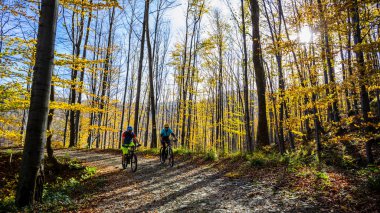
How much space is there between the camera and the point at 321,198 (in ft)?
17.6

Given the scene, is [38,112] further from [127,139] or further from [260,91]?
[260,91]

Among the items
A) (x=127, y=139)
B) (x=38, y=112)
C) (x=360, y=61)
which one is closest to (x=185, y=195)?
(x=38, y=112)

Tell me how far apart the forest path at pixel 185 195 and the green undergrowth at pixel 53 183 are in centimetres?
50

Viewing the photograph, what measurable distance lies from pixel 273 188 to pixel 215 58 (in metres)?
19.8

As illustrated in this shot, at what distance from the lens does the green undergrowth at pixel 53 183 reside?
18.6 ft

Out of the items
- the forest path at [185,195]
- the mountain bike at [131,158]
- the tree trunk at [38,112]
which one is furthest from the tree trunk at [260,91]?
the tree trunk at [38,112]

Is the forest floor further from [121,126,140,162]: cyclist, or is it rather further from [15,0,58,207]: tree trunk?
[121,126,140,162]: cyclist

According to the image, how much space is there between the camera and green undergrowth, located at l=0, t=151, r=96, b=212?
568cm

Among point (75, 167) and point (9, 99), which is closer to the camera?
point (9, 99)

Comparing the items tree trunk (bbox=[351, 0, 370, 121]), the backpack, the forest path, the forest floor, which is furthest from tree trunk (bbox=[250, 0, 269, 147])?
the backpack

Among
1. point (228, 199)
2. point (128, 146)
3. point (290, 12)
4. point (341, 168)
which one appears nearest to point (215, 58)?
point (290, 12)

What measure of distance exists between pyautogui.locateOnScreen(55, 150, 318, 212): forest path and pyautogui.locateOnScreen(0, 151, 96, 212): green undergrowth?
0.50 meters

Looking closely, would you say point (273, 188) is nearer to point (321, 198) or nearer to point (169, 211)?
point (321, 198)

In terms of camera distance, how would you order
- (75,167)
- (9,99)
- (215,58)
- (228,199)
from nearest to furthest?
(228,199) → (9,99) → (75,167) → (215,58)
